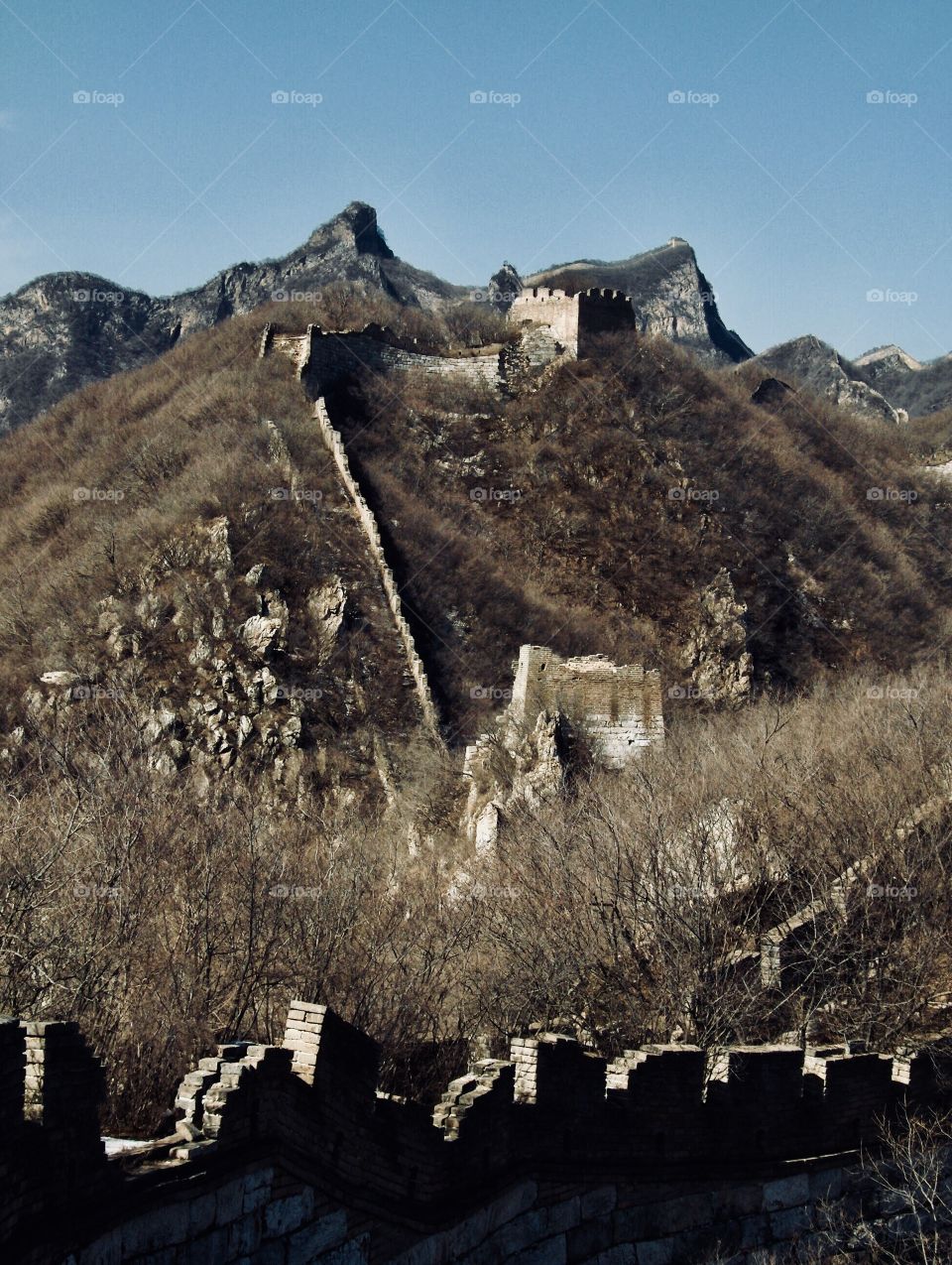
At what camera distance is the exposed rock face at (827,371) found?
12234cm

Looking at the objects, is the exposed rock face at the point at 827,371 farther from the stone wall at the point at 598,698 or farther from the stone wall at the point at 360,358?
the stone wall at the point at 598,698

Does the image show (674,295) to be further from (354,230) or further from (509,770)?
(509,770)

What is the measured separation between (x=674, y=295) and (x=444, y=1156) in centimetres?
13942

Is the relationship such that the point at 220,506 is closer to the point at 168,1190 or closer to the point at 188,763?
the point at 188,763

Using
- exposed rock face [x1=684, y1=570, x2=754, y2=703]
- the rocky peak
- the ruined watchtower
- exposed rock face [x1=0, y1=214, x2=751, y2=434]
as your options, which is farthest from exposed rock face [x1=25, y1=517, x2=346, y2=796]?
Answer: the rocky peak

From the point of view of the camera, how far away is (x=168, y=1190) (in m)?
11.5

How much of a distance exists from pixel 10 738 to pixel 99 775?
46.4ft

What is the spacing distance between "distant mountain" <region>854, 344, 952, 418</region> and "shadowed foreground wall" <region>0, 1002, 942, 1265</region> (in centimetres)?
12287

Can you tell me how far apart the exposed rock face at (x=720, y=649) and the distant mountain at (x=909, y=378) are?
77178 mm

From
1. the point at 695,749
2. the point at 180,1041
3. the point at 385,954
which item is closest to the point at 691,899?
the point at 385,954

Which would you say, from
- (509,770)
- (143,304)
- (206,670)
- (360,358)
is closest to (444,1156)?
(509,770)

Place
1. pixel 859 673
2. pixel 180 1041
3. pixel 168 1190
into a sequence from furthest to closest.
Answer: pixel 859 673 < pixel 180 1041 < pixel 168 1190

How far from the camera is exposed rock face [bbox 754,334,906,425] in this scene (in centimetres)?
12234

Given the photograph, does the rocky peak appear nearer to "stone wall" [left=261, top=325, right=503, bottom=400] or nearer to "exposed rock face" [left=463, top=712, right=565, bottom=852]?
"stone wall" [left=261, top=325, right=503, bottom=400]
